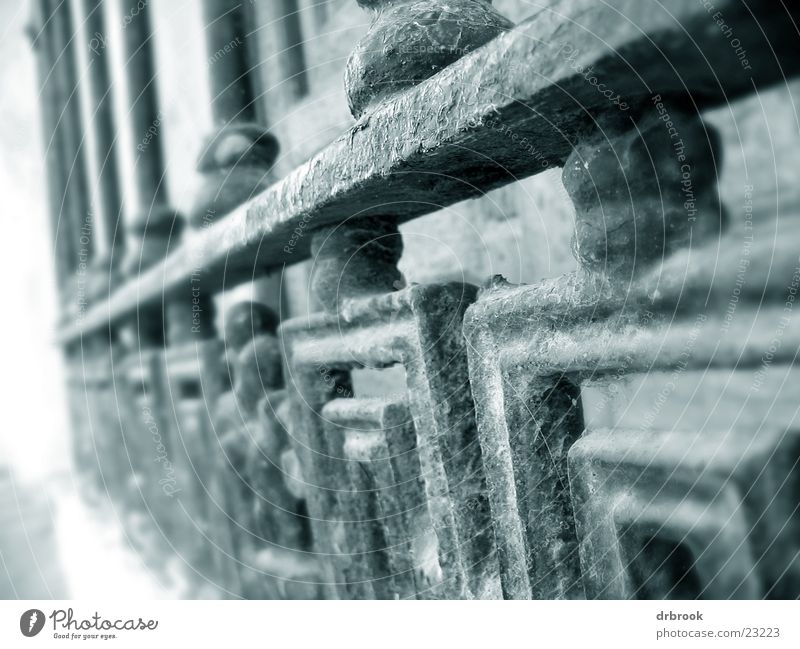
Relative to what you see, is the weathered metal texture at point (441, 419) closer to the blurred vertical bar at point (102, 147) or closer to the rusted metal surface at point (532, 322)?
the rusted metal surface at point (532, 322)

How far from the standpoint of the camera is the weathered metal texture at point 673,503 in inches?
10.1

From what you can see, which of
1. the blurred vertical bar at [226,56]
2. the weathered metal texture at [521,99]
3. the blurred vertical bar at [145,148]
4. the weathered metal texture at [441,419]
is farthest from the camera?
the blurred vertical bar at [145,148]

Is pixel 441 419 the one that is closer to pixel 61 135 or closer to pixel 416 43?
pixel 416 43

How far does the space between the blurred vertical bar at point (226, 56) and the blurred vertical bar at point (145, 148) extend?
113 millimetres

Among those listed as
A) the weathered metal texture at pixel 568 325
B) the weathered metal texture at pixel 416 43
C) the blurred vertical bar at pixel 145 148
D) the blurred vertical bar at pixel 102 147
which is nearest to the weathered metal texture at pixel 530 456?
the weathered metal texture at pixel 568 325

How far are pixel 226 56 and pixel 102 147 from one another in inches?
19.5

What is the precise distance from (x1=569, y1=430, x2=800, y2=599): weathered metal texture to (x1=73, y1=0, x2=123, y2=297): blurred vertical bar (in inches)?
30.2

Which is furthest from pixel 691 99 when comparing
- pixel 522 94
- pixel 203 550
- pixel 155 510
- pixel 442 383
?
pixel 155 510

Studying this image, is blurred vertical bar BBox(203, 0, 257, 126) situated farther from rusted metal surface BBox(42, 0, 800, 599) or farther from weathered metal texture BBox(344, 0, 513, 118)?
weathered metal texture BBox(344, 0, 513, 118)

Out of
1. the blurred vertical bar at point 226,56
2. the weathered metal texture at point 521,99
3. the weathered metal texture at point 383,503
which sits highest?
the blurred vertical bar at point 226,56

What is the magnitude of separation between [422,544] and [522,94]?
0.24m

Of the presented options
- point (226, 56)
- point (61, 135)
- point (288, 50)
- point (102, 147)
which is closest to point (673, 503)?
point (226, 56)

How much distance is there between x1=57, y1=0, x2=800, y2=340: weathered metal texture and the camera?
0.66ft

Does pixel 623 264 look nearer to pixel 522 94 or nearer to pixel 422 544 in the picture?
pixel 522 94
